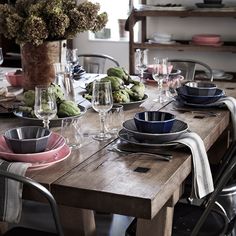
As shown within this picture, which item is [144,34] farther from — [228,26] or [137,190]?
[137,190]

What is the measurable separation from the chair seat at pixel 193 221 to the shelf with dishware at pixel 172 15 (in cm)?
265

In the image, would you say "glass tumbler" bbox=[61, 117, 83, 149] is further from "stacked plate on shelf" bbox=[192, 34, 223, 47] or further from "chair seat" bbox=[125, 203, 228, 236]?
"stacked plate on shelf" bbox=[192, 34, 223, 47]

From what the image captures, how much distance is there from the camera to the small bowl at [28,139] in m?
1.63

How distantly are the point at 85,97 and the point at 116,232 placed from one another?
0.81m

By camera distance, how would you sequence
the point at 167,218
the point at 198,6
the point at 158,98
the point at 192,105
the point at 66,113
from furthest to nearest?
the point at 198,6 < the point at 158,98 < the point at 192,105 < the point at 66,113 < the point at 167,218

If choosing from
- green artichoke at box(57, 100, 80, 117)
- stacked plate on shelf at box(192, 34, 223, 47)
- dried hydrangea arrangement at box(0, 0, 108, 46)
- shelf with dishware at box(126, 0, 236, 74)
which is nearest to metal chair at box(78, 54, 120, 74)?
shelf with dishware at box(126, 0, 236, 74)

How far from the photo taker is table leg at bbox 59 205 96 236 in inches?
83.9

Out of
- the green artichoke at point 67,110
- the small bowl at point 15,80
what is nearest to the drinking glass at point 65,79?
the green artichoke at point 67,110

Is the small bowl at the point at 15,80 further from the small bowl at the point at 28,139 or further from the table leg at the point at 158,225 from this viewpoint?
the table leg at the point at 158,225

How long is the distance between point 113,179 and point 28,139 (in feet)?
1.12

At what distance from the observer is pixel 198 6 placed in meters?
4.48

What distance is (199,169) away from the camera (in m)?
1.74

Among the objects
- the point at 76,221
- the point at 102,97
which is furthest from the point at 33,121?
the point at 76,221

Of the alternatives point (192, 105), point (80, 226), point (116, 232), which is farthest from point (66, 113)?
point (116, 232)
